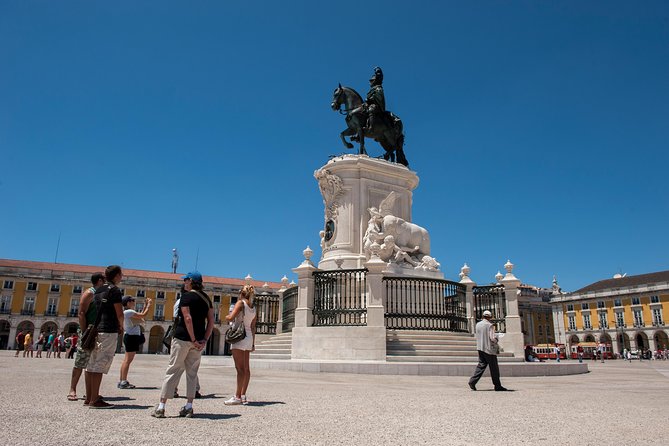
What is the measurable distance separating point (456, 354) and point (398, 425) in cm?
912

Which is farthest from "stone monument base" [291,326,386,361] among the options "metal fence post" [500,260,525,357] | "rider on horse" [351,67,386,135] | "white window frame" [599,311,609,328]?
"white window frame" [599,311,609,328]

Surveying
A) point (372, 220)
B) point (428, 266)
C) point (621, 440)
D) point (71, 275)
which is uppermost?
point (71, 275)

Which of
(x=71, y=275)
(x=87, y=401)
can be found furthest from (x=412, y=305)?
(x=71, y=275)

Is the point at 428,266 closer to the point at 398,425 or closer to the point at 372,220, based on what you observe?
the point at 372,220

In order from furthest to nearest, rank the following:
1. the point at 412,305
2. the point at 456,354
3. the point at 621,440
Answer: the point at 412,305, the point at 456,354, the point at 621,440

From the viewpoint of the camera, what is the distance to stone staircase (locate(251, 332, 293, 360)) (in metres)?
14.3

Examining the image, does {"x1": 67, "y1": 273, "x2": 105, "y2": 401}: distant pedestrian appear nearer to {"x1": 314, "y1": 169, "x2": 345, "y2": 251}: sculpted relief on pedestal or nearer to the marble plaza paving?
the marble plaza paving

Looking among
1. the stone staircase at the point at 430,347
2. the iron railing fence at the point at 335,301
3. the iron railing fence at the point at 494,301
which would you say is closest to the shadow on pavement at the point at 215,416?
the stone staircase at the point at 430,347

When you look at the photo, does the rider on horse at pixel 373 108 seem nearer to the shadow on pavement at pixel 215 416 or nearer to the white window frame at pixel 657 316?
the shadow on pavement at pixel 215 416

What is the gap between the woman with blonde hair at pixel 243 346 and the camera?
5617mm

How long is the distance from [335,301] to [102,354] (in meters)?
9.34

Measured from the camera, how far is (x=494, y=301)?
15.7 meters

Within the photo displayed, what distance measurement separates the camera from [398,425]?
14.5ft

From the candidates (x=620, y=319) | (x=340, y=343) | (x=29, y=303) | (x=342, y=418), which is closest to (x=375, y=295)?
(x=340, y=343)
